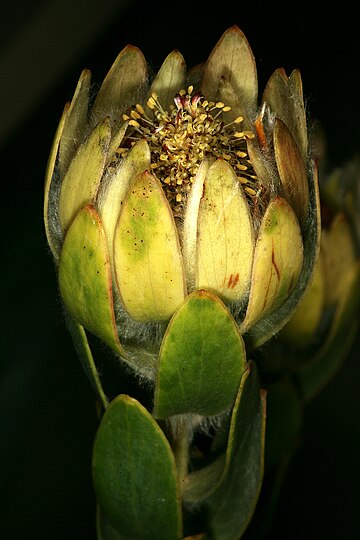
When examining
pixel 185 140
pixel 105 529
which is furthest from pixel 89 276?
pixel 105 529

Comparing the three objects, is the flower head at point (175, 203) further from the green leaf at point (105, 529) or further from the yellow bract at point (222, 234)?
the green leaf at point (105, 529)

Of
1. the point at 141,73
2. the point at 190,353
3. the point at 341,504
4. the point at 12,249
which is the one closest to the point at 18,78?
the point at 12,249

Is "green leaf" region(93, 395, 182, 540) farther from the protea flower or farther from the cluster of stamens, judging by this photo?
the cluster of stamens

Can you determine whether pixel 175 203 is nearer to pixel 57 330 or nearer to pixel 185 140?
pixel 185 140

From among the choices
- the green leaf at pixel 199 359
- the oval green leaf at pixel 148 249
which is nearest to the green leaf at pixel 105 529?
the green leaf at pixel 199 359

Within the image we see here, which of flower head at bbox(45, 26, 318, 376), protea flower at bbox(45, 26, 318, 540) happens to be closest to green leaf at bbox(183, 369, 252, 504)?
protea flower at bbox(45, 26, 318, 540)

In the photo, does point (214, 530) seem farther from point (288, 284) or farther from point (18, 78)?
point (18, 78)
